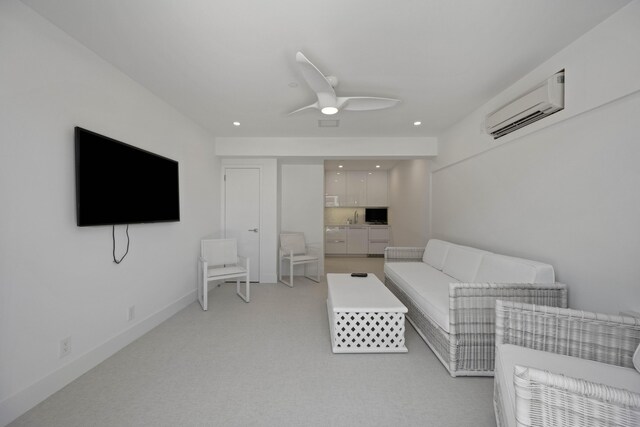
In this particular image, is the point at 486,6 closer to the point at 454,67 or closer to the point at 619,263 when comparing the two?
the point at 454,67

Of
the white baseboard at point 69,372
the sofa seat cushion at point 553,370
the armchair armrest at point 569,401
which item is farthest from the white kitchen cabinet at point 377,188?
the armchair armrest at point 569,401

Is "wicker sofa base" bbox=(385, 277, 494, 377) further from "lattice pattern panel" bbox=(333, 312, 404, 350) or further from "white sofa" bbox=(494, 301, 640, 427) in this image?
"white sofa" bbox=(494, 301, 640, 427)

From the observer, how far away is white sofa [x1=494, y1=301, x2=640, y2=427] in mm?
801

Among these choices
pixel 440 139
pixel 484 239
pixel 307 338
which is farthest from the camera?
pixel 440 139

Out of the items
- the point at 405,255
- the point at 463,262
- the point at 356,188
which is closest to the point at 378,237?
the point at 356,188

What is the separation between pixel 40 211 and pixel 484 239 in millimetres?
3939

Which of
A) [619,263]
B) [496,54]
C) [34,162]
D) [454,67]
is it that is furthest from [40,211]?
[619,263]

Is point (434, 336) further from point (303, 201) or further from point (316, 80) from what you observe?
point (303, 201)

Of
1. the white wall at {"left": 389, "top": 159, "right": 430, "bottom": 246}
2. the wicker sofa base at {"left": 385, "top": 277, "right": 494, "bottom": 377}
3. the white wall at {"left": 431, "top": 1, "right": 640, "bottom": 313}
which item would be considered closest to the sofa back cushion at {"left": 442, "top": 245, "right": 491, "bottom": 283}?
the white wall at {"left": 431, "top": 1, "right": 640, "bottom": 313}

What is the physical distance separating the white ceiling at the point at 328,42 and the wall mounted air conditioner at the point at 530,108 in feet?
0.80

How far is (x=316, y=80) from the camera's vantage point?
1988mm

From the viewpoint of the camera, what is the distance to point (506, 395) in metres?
1.25

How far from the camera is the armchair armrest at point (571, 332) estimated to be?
1.39m

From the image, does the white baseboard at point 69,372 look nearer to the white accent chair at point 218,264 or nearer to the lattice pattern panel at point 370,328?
the white accent chair at point 218,264
